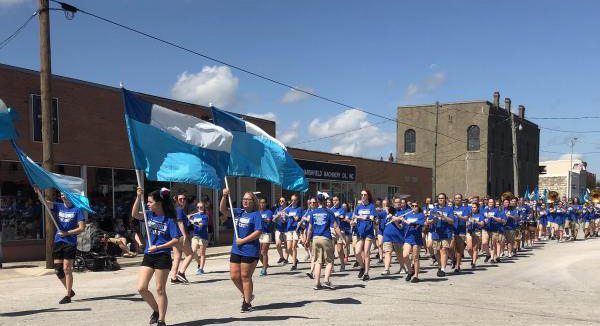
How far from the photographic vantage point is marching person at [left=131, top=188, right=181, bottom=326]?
7.27 metres

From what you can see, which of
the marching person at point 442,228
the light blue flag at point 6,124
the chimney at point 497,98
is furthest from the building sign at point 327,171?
the chimney at point 497,98

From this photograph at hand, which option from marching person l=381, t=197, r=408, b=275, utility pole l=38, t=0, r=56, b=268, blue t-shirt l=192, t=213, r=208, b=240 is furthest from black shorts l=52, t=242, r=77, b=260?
marching person l=381, t=197, r=408, b=275

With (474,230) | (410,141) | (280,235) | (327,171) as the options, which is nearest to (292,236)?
(280,235)

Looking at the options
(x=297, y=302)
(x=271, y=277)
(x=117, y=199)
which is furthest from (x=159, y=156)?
(x=117, y=199)

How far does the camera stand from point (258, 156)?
10016mm

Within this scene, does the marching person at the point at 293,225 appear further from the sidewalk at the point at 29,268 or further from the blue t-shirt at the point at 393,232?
the sidewalk at the point at 29,268

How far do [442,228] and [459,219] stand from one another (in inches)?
35.6

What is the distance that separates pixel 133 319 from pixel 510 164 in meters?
53.0

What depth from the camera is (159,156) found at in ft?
27.6

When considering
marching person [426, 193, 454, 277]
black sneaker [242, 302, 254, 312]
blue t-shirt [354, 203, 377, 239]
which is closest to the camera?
black sneaker [242, 302, 254, 312]

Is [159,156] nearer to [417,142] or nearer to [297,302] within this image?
[297,302]

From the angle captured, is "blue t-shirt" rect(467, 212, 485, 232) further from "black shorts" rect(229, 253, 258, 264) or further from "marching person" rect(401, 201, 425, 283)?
"black shorts" rect(229, 253, 258, 264)

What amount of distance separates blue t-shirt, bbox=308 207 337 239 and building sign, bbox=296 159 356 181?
16214 mm

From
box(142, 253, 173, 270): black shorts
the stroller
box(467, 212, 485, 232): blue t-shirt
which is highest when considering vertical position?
box(142, 253, 173, 270): black shorts
